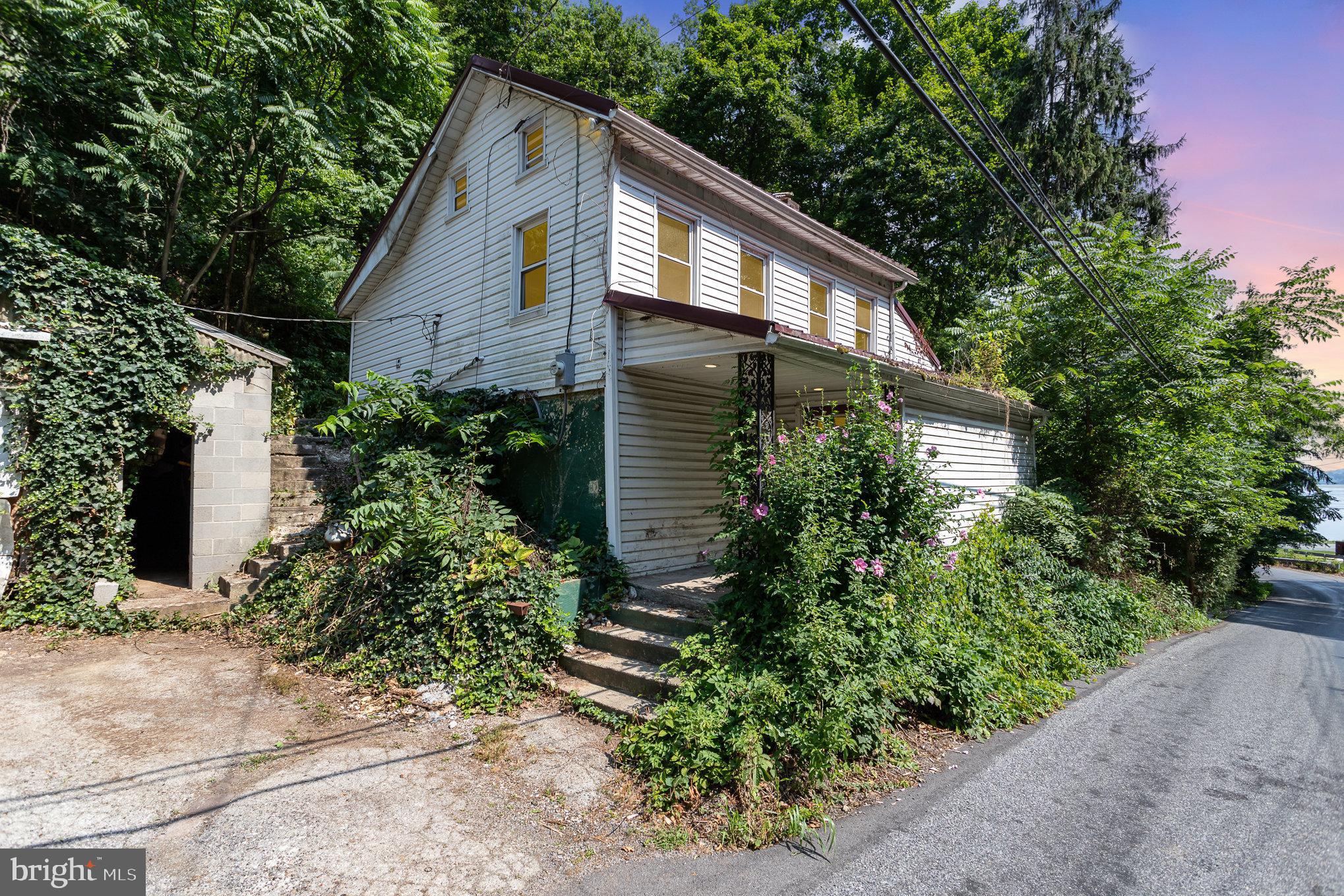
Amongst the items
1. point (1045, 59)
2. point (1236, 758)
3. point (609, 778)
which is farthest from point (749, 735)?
point (1045, 59)

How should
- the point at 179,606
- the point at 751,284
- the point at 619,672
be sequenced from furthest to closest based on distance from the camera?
the point at 751,284 < the point at 179,606 < the point at 619,672

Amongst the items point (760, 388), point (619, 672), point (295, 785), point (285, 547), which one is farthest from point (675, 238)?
point (295, 785)

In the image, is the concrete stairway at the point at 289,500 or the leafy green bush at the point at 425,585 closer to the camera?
the leafy green bush at the point at 425,585

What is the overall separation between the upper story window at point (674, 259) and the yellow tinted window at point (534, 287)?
1759 mm

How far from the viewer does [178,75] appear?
11695 millimetres

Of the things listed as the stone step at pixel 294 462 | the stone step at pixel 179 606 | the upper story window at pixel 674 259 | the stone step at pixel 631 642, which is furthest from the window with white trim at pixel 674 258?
the stone step at pixel 179 606

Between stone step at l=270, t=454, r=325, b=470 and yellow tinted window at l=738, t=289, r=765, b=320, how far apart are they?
750cm

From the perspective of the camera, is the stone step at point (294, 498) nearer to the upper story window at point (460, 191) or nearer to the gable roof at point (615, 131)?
the gable roof at point (615, 131)

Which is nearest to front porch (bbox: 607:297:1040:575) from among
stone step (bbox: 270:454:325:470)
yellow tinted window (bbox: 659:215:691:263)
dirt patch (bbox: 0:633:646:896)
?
yellow tinted window (bbox: 659:215:691:263)

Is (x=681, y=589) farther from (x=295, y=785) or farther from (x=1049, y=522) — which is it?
(x=1049, y=522)

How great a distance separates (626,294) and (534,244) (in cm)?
260

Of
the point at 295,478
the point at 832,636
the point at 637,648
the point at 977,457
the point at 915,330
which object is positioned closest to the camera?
the point at 832,636

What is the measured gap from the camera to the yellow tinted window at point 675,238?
27.5 feet

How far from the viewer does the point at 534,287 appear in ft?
28.7
